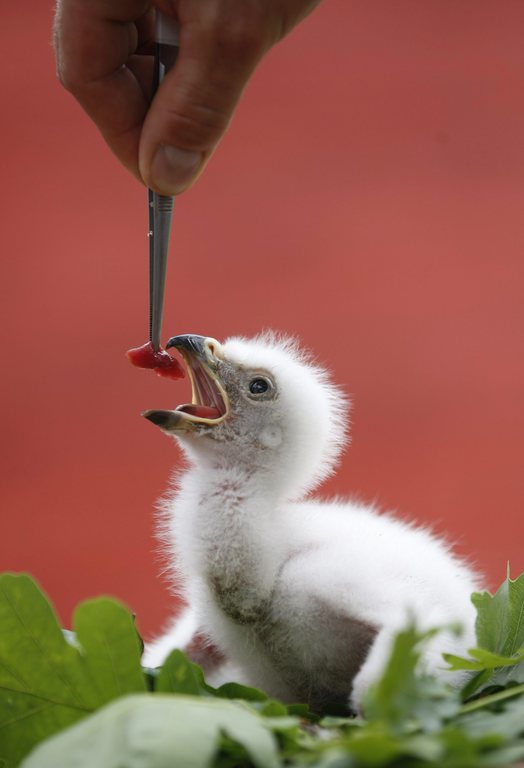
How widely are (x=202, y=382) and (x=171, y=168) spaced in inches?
7.3

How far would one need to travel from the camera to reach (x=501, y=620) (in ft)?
1.89

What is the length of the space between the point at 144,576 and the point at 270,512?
1.24 meters

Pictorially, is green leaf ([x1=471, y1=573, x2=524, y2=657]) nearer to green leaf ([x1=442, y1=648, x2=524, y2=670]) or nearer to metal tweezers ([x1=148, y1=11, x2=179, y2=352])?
green leaf ([x1=442, y1=648, x2=524, y2=670])

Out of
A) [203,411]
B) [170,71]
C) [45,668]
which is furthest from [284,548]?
[170,71]

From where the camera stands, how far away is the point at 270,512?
750mm

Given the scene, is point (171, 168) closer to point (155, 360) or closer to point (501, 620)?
point (155, 360)

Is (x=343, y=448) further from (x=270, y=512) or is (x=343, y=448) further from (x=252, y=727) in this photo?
(x=252, y=727)

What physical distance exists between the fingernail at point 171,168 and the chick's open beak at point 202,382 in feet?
0.42

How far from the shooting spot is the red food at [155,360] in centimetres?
76

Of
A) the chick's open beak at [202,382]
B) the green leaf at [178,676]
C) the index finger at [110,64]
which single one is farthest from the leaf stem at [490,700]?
the index finger at [110,64]

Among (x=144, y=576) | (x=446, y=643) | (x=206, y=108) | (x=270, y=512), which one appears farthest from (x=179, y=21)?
(x=144, y=576)

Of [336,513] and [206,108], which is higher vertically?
[206,108]

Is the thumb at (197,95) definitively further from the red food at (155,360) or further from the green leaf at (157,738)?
the green leaf at (157,738)

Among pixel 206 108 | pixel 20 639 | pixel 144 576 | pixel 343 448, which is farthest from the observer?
pixel 144 576
